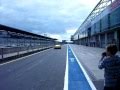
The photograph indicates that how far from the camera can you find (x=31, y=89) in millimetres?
11023

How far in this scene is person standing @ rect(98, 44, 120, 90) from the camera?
5.53m

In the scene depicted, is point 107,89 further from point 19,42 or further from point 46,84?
point 19,42

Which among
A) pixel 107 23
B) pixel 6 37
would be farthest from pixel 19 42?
pixel 107 23

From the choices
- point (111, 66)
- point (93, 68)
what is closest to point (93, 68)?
point (93, 68)

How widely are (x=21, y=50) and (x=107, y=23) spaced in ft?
122

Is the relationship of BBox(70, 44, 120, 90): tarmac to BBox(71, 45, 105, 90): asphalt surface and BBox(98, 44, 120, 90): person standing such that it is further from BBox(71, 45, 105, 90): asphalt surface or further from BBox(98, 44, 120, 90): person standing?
BBox(98, 44, 120, 90): person standing

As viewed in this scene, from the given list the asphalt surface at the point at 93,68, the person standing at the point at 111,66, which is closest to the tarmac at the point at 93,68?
the asphalt surface at the point at 93,68

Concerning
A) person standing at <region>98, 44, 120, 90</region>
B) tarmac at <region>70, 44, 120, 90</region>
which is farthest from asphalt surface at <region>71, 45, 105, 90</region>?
person standing at <region>98, 44, 120, 90</region>

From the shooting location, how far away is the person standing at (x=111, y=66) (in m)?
5.53

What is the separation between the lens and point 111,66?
18.6ft

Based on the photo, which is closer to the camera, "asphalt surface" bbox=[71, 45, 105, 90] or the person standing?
the person standing

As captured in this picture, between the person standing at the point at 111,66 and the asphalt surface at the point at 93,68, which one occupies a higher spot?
the person standing at the point at 111,66

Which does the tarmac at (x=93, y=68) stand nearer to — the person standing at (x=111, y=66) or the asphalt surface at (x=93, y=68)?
the asphalt surface at (x=93, y=68)

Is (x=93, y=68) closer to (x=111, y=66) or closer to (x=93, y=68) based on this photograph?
(x=93, y=68)
